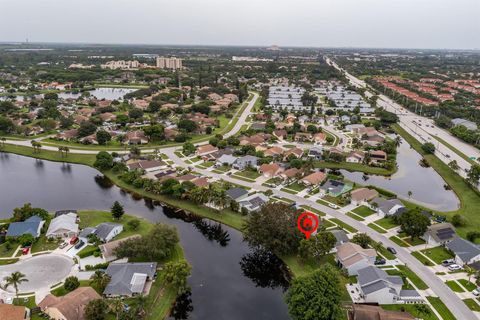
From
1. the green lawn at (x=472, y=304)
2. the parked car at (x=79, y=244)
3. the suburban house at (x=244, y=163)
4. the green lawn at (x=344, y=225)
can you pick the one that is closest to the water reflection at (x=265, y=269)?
the green lawn at (x=344, y=225)

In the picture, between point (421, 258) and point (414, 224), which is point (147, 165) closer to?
point (414, 224)

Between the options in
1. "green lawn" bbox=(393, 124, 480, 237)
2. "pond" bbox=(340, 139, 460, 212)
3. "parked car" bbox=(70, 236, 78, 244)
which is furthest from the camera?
"pond" bbox=(340, 139, 460, 212)

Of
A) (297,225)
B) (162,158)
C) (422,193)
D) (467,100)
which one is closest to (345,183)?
(422,193)

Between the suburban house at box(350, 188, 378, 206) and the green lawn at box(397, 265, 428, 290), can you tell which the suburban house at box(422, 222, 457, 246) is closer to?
the green lawn at box(397, 265, 428, 290)

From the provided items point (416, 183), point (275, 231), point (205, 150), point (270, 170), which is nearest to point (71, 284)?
point (275, 231)

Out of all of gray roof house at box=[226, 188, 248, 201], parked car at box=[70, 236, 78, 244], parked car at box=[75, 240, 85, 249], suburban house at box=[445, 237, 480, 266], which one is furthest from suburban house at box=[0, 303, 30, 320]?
suburban house at box=[445, 237, 480, 266]
